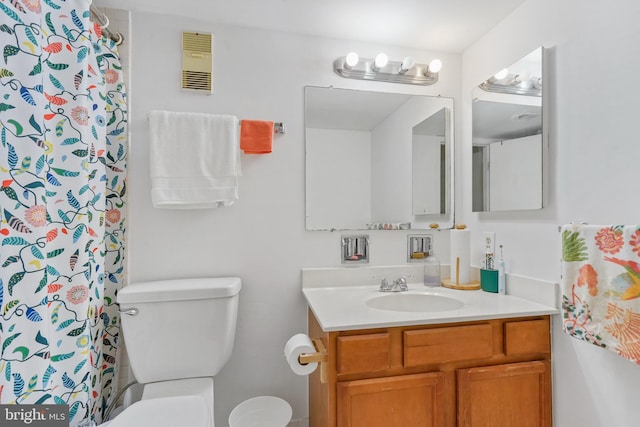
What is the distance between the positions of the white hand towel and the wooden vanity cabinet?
32.4 inches

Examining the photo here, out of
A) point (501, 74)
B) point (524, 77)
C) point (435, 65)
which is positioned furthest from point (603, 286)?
point (435, 65)

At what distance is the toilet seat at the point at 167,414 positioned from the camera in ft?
3.38

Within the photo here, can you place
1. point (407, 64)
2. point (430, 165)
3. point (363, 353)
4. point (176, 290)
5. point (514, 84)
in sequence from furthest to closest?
point (430, 165) < point (407, 64) < point (514, 84) < point (176, 290) < point (363, 353)

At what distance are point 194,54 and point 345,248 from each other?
4.11ft

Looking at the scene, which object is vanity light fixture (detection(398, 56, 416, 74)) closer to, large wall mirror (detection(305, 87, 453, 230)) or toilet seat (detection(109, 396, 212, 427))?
large wall mirror (detection(305, 87, 453, 230))

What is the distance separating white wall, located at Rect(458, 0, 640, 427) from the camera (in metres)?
0.99

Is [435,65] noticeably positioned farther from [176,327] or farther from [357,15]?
[176,327]

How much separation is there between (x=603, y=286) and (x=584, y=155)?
0.48 metres

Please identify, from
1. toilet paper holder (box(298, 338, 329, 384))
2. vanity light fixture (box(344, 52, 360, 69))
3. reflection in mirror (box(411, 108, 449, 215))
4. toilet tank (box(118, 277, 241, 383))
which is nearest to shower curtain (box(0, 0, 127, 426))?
toilet tank (box(118, 277, 241, 383))

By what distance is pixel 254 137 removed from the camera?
1.50 m

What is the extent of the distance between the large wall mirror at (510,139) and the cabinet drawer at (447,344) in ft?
1.96

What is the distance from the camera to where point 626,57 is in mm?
992

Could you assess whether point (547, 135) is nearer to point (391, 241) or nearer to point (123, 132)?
point (391, 241)

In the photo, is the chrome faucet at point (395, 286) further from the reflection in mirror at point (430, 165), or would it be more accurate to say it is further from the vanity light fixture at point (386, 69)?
the vanity light fixture at point (386, 69)
